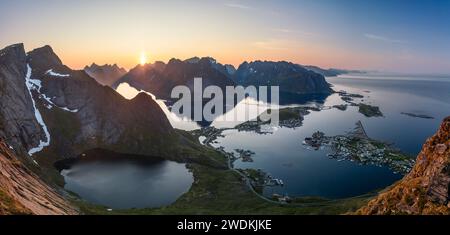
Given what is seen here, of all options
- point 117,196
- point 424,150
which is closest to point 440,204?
point 424,150

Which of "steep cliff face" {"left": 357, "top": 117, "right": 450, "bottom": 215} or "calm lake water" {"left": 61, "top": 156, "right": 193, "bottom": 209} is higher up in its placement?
"steep cliff face" {"left": 357, "top": 117, "right": 450, "bottom": 215}

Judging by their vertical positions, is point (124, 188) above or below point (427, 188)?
below

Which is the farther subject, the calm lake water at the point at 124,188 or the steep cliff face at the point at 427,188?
the calm lake water at the point at 124,188

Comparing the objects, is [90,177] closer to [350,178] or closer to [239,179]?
[239,179]

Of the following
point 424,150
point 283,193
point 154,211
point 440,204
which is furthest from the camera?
point 283,193

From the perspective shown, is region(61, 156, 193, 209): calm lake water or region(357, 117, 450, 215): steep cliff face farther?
region(61, 156, 193, 209): calm lake water

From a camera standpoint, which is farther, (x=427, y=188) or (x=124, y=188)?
(x=124, y=188)

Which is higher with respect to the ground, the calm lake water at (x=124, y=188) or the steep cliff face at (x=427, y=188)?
the steep cliff face at (x=427, y=188)
